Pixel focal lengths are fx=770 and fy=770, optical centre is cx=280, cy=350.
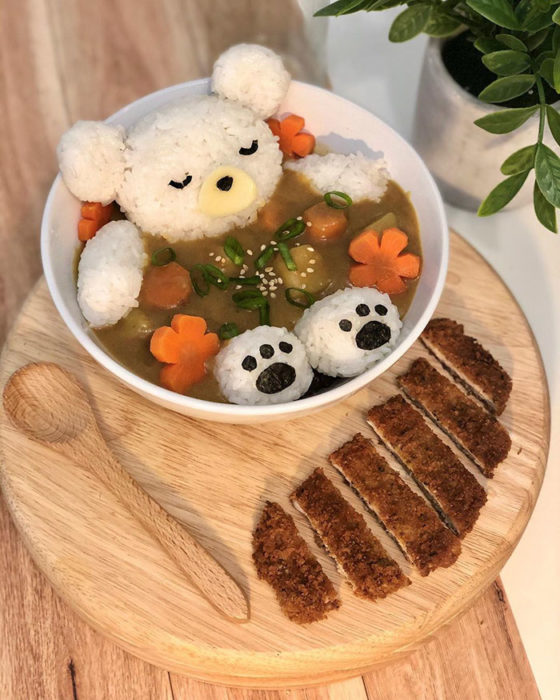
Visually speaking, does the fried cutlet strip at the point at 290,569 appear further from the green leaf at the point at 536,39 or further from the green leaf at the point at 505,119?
the green leaf at the point at 536,39

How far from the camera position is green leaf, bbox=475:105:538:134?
1.56 m

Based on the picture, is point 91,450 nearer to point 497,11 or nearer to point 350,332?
point 350,332

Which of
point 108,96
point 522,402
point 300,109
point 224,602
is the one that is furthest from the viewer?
point 108,96

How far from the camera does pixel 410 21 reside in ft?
5.67

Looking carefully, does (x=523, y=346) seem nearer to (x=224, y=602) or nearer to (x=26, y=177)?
(x=224, y=602)

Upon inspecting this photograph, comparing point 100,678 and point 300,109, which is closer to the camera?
point 100,678

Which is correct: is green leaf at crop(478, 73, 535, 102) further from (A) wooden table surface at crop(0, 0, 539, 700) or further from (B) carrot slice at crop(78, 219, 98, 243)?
(A) wooden table surface at crop(0, 0, 539, 700)

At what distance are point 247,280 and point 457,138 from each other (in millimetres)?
747

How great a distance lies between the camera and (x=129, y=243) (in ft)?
5.26

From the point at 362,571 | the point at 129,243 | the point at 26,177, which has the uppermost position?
the point at 129,243

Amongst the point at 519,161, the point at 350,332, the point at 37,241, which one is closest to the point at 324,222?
the point at 350,332

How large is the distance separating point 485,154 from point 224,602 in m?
1.26

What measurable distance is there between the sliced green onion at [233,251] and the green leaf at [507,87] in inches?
23.3

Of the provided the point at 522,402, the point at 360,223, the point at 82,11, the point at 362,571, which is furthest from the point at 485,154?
the point at 82,11
